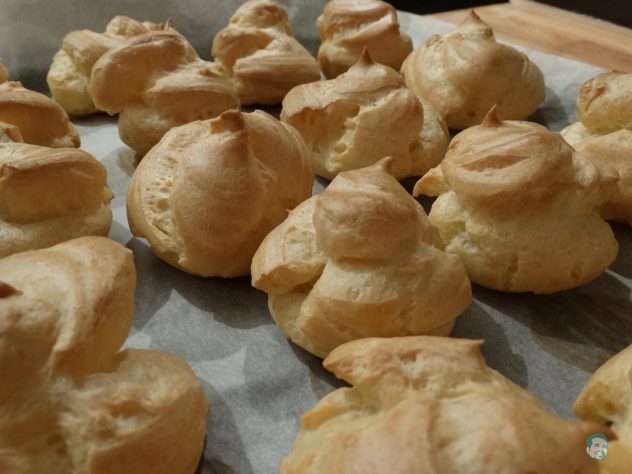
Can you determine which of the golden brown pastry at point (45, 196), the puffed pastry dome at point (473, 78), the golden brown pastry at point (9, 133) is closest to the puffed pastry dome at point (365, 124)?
the puffed pastry dome at point (473, 78)

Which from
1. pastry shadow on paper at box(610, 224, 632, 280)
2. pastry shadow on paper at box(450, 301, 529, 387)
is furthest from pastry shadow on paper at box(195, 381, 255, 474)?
pastry shadow on paper at box(610, 224, 632, 280)

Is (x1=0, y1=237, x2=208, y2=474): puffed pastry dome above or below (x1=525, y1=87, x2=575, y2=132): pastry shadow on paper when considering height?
above

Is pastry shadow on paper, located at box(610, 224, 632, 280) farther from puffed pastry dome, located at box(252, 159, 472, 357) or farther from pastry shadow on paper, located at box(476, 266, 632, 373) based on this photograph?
puffed pastry dome, located at box(252, 159, 472, 357)

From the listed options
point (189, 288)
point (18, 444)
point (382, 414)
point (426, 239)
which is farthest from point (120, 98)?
point (382, 414)

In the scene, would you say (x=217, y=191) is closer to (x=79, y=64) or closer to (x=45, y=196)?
(x=45, y=196)

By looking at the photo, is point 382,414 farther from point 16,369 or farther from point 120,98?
point 120,98

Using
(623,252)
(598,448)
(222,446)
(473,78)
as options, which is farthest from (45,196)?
(623,252)

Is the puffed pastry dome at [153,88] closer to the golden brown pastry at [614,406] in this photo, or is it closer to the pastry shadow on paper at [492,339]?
the pastry shadow on paper at [492,339]
